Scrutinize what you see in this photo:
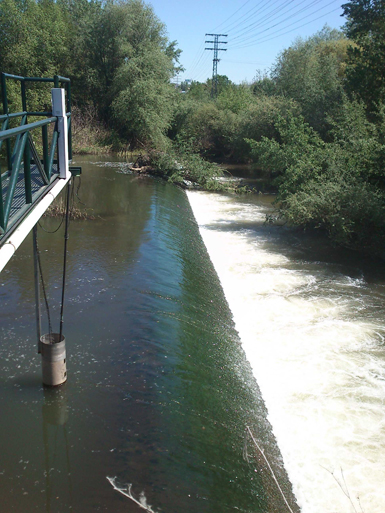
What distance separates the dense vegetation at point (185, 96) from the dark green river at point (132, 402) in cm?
804

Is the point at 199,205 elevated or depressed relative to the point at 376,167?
depressed

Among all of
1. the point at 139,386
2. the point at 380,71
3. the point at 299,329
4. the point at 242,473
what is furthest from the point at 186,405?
the point at 380,71

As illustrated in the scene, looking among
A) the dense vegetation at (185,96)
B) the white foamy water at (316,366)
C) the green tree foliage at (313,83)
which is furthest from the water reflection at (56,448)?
the green tree foliage at (313,83)

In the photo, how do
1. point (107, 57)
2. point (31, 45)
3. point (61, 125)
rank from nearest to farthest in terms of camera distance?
point (61, 125), point (31, 45), point (107, 57)

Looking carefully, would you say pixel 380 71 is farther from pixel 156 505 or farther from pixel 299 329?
pixel 156 505

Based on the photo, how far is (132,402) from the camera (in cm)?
567

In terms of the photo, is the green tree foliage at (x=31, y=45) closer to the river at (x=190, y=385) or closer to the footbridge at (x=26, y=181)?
the river at (x=190, y=385)

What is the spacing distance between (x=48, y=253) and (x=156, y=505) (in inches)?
305

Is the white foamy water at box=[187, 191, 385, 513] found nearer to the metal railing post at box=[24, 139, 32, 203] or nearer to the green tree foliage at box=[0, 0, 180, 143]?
the metal railing post at box=[24, 139, 32, 203]

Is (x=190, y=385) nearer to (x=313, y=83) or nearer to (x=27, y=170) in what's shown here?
(x=27, y=170)

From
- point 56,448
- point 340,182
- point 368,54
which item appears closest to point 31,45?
point 368,54

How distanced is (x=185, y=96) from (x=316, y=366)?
3712cm

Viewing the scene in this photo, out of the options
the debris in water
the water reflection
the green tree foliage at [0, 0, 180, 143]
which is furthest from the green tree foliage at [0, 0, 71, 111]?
the debris in water

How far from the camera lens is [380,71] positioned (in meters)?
21.0
